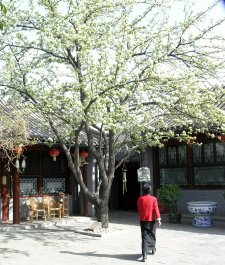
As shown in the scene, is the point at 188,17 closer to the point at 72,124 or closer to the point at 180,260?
the point at 72,124

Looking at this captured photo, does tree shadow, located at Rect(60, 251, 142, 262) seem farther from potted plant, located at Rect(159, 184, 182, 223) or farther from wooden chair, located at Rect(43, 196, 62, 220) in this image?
wooden chair, located at Rect(43, 196, 62, 220)

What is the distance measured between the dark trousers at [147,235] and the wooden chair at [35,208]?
6150 mm

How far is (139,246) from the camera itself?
9.45 metres

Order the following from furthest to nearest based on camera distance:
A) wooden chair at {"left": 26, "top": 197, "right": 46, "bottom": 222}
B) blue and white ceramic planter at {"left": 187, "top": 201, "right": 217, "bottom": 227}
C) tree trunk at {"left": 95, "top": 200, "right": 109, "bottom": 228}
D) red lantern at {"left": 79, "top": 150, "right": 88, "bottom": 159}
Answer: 1. red lantern at {"left": 79, "top": 150, "right": 88, "bottom": 159}
2. wooden chair at {"left": 26, "top": 197, "right": 46, "bottom": 222}
3. blue and white ceramic planter at {"left": 187, "top": 201, "right": 217, "bottom": 227}
4. tree trunk at {"left": 95, "top": 200, "right": 109, "bottom": 228}

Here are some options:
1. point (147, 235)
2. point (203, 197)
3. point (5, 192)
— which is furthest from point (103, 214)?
point (203, 197)

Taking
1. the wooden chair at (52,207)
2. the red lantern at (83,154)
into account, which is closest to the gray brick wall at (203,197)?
the red lantern at (83,154)

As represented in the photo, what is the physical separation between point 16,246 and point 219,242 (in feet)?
15.5

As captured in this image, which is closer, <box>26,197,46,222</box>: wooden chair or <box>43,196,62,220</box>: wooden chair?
<box>26,197,46,222</box>: wooden chair

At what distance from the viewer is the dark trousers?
809 centimetres

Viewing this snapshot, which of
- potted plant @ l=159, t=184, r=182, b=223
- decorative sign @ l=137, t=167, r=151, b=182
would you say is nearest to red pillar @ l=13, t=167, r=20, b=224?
decorative sign @ l=137, t=167, r=151, b=182

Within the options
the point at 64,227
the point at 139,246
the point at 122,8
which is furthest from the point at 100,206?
the point at 122,8

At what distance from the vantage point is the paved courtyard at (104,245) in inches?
318

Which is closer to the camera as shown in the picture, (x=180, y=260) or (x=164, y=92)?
(x=180, y=260)

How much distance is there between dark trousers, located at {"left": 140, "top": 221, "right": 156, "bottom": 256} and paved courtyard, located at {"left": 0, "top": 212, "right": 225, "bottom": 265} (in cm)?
22
